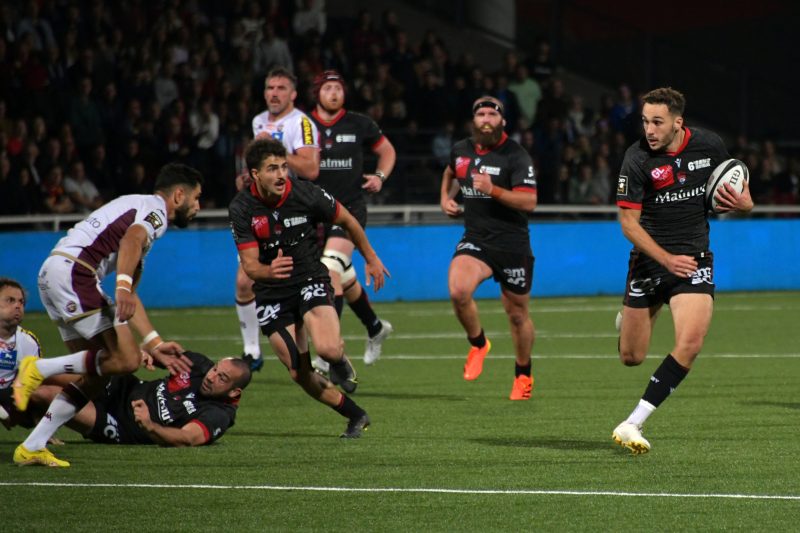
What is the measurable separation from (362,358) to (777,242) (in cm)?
960

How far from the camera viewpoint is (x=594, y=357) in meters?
13.5

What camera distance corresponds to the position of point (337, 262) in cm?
1173

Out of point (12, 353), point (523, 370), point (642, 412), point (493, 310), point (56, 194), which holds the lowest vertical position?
point (493, 310)

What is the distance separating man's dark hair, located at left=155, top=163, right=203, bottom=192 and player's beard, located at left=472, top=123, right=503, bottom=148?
317 cm

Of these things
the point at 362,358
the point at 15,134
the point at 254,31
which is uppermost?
the point at 254,31

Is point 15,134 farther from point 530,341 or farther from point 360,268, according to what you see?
point 530,341

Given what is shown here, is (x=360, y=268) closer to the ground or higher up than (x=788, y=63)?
closer to the ground

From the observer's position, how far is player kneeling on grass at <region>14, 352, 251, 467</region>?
8516mm

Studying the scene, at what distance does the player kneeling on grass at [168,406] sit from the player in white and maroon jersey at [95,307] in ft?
1.71

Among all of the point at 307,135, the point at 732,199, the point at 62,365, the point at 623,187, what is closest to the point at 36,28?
the point at 307,135

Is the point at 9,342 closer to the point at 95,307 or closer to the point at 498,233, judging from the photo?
the point at 95,307

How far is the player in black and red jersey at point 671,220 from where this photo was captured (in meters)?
8.16

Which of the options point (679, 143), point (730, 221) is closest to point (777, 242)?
point (730, 221)

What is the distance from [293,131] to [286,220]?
2.80m
